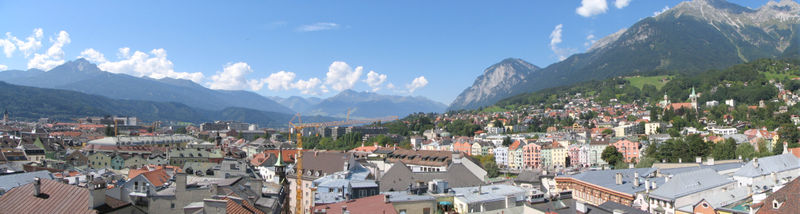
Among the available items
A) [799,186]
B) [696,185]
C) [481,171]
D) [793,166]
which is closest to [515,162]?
[481,171]

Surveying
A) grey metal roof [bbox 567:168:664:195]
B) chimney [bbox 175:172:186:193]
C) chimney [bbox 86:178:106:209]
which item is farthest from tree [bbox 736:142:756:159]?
chimney [bbox 86:178:106:209]

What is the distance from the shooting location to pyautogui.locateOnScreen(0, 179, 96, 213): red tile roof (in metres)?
16.3

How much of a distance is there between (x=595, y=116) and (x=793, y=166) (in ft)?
389

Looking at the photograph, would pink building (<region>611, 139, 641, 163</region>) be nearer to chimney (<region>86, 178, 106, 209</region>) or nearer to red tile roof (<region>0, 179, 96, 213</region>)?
chimney (<region>86, 178, 106, 209</region>)

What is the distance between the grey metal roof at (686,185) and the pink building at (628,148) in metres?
57.6

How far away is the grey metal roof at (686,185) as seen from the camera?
28.0 meters

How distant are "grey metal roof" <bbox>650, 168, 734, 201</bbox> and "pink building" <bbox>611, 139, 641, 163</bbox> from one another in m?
57.6

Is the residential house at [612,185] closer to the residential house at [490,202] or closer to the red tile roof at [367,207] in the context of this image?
the residential house at [490,202]

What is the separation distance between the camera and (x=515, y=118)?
6491 inches

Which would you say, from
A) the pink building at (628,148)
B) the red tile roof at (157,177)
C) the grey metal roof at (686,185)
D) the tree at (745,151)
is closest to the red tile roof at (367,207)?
the red tile roof at (157,177)

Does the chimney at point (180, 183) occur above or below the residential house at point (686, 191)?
above

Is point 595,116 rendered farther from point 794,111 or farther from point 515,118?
point 794,111

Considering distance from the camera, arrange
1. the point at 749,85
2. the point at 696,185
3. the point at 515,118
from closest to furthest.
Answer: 1. the point at 696,185
2. the point at 749,85
3. the point at 515,118

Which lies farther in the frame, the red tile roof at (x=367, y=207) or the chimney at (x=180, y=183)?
the red tile roof at (x=367, y=207)
